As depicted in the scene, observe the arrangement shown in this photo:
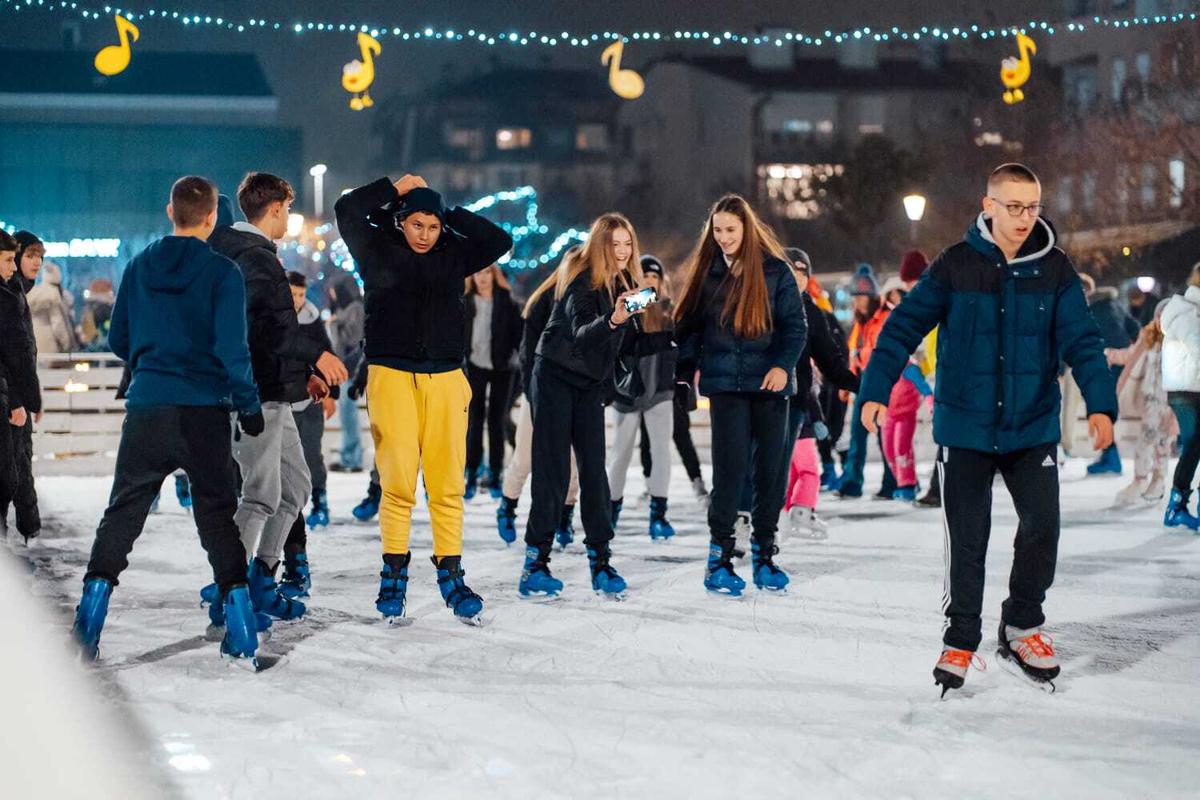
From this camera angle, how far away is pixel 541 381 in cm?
675

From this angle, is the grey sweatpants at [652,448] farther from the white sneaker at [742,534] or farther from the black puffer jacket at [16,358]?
the black puffer jacket at [16,358]

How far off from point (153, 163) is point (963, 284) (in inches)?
2058

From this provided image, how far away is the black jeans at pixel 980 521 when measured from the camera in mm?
4910

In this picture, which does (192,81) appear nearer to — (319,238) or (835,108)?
(319,238)

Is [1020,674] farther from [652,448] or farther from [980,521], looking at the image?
[652,448]

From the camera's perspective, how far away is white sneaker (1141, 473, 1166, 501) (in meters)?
10.9

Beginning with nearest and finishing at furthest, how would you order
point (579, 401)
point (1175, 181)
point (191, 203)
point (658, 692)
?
1. point (658, 692)
2. point (191, 203)
3. point (579, 401)
4. point (1175, 181)

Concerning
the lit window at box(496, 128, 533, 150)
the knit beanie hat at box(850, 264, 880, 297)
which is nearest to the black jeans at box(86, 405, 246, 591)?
the knit beanie hat at box(850, 264, 880, 297)

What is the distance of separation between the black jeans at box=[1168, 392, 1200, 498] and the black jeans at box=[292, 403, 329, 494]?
5.01 m

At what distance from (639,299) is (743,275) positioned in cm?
66

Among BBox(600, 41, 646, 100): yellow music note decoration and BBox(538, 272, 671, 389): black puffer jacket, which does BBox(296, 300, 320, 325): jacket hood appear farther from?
BBox(600, 41, 646, 100): yellow music note decoration

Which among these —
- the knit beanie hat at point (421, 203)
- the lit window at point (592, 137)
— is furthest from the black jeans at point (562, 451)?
the lit window at point (592, 137)

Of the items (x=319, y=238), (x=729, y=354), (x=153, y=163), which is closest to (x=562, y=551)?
(x=729, y=354)

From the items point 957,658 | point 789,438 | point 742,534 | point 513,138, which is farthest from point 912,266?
point 513,138
